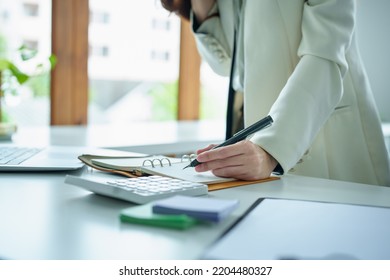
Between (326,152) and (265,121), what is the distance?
43 centimetres

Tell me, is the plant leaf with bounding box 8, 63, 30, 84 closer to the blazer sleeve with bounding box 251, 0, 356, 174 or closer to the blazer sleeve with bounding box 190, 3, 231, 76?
the blazer sleeve with bounding box 190, 3, 231, 76

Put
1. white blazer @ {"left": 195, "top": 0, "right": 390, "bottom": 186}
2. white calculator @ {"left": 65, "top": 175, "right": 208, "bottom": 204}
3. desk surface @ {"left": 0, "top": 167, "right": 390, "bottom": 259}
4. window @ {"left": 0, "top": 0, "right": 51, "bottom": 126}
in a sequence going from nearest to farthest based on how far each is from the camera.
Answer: desk surface @ {"left": 0, "top": 167, "right": 390, "bottom": 259}, white calculator @ {"left": 65, "top": 175, "right": 208, "bottom": 204}, white blazer @ {"left": 195, "top": 0, "right": 390, "bottom": 186}, window @ {"left": 0, "top": 0, "right": 51, "bottom": 126}

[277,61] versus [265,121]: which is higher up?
[277,61]

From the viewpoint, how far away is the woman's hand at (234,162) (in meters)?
0.83

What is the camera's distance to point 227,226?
0.54 m

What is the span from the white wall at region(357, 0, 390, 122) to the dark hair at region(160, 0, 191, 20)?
74.0 inches

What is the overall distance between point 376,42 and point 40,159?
265 centimetres

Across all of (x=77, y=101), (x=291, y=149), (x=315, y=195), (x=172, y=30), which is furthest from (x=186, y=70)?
(x=315, y=195)

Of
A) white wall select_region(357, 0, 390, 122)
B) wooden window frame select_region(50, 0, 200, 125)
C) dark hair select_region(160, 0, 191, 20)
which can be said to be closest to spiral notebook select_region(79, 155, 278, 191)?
dark hair select_region(160, 0, 191, 20)

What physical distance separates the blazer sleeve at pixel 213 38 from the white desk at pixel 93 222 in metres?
0.78

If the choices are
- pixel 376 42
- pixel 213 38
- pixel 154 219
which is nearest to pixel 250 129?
pixel 154 219

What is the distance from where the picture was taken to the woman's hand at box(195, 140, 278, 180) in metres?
0.83

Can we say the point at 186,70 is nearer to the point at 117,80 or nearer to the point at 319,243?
the point at 117,80

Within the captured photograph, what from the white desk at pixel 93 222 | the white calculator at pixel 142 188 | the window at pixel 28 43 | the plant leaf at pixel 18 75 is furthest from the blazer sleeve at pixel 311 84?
the window at pixel 28 43
